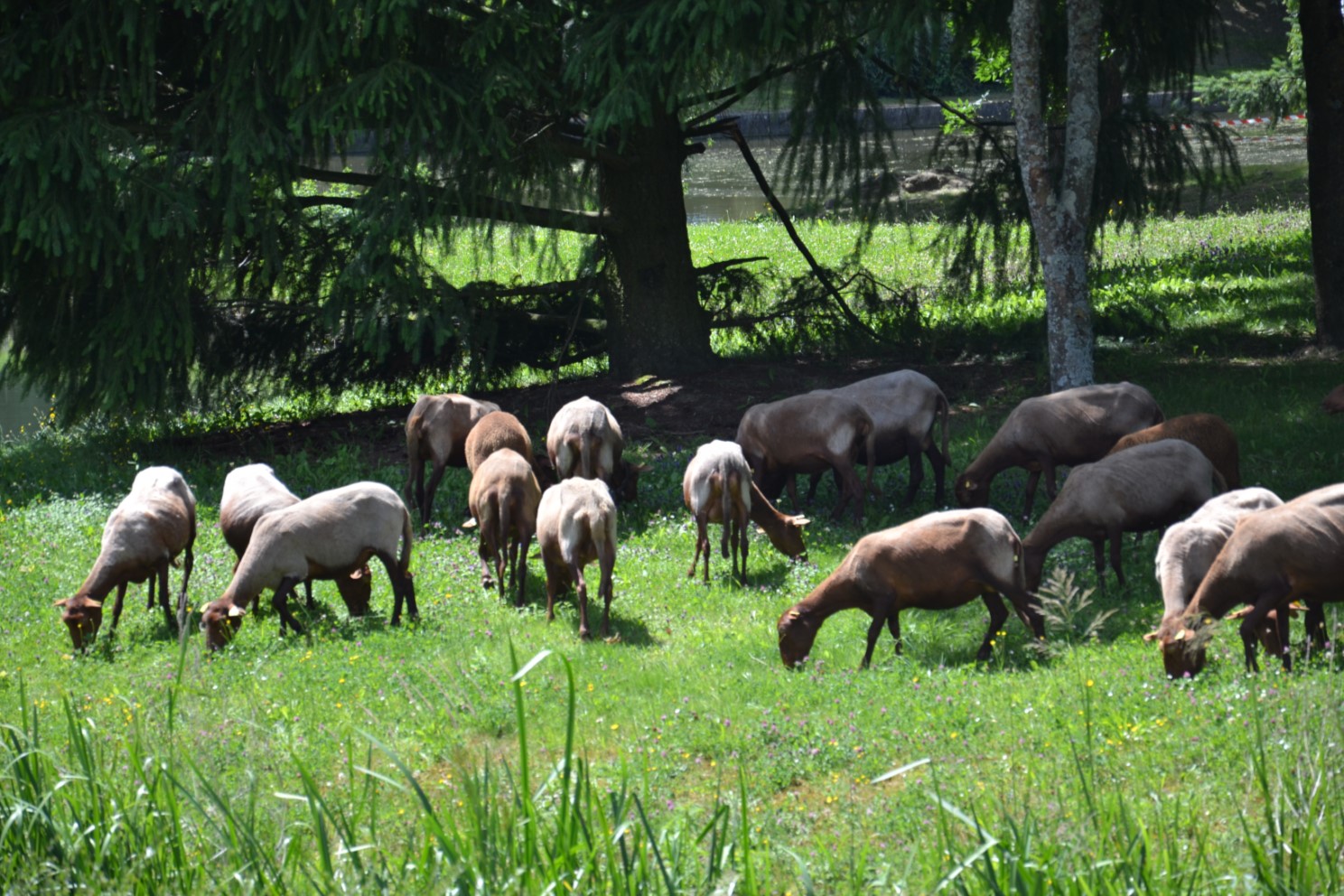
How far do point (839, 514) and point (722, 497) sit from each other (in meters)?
1.81

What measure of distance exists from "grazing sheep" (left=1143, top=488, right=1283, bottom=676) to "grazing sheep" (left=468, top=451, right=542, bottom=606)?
169 inches

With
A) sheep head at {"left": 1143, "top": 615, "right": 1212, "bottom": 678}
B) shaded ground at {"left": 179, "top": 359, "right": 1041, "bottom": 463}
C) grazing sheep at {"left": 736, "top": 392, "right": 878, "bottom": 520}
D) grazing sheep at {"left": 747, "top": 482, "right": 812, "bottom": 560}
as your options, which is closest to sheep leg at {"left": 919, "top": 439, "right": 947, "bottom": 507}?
grazing sheep at {"left": 736, "top": 392, "right": 878, "bottom": 520}

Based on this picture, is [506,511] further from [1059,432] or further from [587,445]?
[1059,432]

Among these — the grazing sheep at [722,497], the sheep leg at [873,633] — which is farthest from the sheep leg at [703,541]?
the sheep leg at [873,633]

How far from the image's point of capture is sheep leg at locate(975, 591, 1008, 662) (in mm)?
8578

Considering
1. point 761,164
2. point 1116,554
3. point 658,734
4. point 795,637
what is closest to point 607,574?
point 795,637

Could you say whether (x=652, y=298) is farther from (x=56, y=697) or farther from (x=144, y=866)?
(x=144, y=866)

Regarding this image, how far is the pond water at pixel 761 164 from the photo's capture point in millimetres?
39281

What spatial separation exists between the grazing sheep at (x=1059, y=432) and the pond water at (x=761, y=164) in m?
21.9

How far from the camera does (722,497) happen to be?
10.5m

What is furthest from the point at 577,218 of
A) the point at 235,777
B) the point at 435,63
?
the point at 235,777

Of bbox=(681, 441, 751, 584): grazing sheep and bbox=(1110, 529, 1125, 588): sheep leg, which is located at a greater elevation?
bbox=(681, 441, 751, 584): grazing sheep

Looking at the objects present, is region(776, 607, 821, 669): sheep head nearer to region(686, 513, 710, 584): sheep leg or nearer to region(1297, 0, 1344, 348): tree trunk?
region(686, 513, 710, 584): sheep leg

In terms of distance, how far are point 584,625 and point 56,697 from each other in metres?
3.15
